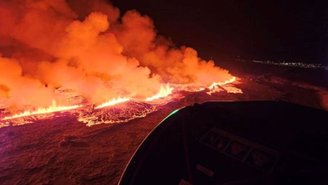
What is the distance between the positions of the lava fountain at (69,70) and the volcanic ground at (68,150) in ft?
1.85

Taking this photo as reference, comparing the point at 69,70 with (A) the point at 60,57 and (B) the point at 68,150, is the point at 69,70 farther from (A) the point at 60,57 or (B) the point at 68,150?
(B) the point at 68,150

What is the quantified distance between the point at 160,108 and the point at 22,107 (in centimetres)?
432

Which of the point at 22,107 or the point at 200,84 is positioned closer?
the point at 22,107

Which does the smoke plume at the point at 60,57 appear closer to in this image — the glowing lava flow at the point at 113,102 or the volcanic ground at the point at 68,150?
the glowing lava flow at the point at 113,102

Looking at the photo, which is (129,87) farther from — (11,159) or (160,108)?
(11,159)

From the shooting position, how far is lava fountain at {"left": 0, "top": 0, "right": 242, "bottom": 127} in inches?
364

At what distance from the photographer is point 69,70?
11.0 metres

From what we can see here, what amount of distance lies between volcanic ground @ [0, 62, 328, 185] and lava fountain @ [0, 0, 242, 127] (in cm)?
56

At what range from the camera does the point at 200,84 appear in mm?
15055

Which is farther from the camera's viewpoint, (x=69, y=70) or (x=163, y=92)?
(x=163, y=92)

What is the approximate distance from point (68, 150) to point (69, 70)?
5205 mm

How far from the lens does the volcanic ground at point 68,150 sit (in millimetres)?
5348

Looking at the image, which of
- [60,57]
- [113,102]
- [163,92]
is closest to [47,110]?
[113,102]

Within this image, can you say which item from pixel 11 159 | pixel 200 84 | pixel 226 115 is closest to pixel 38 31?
pixel 11 159
